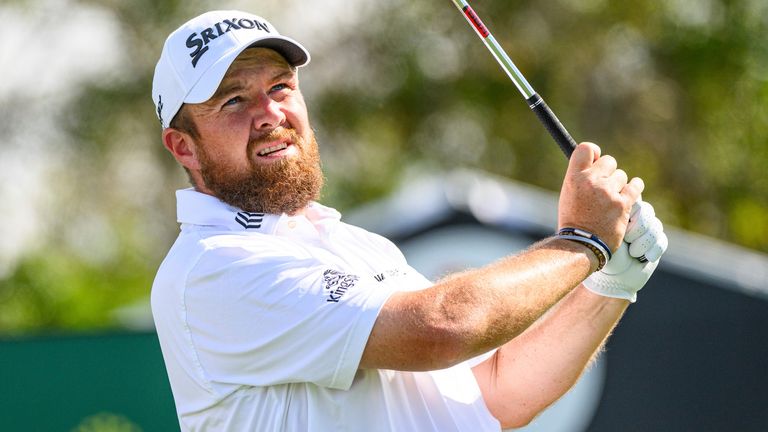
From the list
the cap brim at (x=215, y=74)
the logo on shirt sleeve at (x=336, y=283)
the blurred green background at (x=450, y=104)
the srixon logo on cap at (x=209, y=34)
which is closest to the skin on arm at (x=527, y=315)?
the logo on shirt sleeve at (x=336, y=283)

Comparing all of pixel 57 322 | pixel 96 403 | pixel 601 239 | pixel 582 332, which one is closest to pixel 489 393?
pixel 582 332

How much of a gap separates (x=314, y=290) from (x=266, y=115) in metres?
0.66

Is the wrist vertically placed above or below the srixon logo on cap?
below

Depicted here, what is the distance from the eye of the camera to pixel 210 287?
317cm

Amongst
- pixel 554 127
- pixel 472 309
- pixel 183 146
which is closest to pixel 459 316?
pixel 472 309

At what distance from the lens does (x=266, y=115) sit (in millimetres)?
3545

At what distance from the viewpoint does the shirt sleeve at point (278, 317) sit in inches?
120

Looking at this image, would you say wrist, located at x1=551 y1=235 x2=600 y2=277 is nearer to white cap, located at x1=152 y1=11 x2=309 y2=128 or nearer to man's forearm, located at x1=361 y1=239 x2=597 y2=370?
man's forearm, located at x1=361 y1=239 x2=597 y2=370

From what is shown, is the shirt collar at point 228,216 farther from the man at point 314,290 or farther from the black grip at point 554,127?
the black grip at point 554,127

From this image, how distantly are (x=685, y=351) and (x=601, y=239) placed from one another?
3673 millimetres

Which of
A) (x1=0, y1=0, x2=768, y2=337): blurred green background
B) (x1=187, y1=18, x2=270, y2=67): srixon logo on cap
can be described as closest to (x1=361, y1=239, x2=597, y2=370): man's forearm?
(x1=187, y1=18, x2=270, y2=67): srixon logo on cap

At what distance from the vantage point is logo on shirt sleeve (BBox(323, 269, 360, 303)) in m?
3.08

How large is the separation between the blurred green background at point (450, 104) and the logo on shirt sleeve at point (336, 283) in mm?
10406

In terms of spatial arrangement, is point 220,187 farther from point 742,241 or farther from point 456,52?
point 456,52
